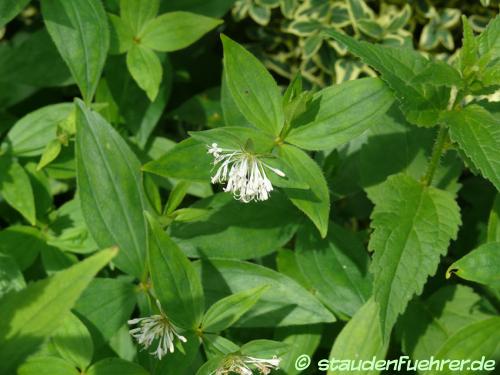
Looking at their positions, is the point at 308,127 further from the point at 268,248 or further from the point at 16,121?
the point at 16,121

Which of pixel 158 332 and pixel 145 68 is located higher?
pixel 145 68

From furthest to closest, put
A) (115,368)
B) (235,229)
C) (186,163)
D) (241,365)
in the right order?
(235,229), (186,163), (115,368), (241,365)

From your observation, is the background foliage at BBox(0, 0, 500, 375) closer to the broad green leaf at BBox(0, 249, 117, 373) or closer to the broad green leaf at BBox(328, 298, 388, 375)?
the broad green leaf at BBox(328, 298, 388, 375)

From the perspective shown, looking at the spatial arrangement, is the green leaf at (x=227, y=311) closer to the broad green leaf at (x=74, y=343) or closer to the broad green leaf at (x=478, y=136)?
the broad green leaf at (x=74, y=343)

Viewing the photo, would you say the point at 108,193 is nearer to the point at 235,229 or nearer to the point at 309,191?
the point at 235,229

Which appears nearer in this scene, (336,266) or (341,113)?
(341,113)

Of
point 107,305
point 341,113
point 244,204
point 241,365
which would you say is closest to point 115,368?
point 107,305

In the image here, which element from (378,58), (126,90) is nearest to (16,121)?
(126,90)
